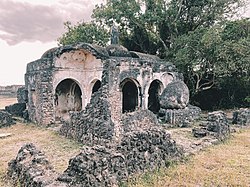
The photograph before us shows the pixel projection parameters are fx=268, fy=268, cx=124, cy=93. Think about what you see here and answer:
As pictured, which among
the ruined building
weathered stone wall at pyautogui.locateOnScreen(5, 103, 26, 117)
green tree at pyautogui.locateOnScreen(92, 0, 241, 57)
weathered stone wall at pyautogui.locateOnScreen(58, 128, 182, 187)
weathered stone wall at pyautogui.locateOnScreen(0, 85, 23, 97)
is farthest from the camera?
weathered stone wall at pyautogui.locateOnScreen(0, 85, 23, 97)

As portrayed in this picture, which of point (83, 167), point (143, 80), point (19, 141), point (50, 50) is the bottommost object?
point (19, 141)

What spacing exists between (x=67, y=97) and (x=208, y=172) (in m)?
12.5

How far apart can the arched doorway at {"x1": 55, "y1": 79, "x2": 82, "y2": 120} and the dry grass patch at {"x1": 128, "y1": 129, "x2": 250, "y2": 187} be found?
10670 mm

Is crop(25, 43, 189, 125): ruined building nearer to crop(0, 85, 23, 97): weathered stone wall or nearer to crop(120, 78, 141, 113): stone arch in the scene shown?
crop(120, 78, 141, 113): stone arch

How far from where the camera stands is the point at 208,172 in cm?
609

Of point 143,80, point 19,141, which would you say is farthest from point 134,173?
point 143,80

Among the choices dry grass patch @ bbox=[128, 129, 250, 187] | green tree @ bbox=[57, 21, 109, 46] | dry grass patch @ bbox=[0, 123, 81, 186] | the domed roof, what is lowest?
dry grass patch @ bbox=[0, 123, 81, 186]

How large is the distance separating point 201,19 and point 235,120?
12.3 metres

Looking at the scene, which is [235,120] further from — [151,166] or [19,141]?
[19,141]

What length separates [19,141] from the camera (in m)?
10.2

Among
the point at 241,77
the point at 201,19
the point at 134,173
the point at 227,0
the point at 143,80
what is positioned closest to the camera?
the point at 134,173

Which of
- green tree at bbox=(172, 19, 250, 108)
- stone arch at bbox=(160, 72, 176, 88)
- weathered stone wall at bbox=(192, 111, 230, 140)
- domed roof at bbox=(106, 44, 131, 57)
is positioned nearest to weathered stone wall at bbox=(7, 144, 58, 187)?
weathered stone wall at bbox=(192, 111, 230, 140)

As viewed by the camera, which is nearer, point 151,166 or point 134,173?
point 134,173

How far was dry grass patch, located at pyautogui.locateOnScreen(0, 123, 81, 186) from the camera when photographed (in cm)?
714
